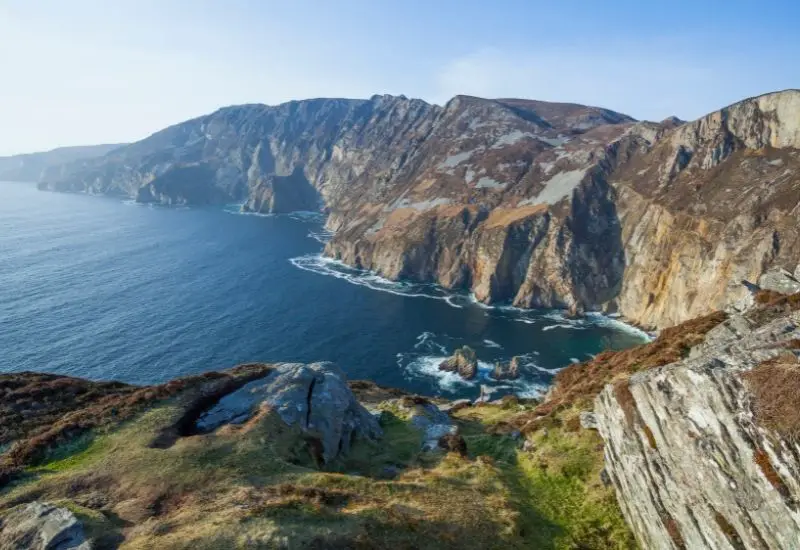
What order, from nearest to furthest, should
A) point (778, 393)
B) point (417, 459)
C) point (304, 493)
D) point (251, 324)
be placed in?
point (778, 393), point (304, 493), point (417, 459), point (251, 324)

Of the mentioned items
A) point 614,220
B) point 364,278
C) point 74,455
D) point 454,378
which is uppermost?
point 614,220

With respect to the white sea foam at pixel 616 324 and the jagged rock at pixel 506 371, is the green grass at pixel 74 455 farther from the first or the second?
the white sea foam at pixel 616 324

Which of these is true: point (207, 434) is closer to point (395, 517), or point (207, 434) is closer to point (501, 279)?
point (395, 517)

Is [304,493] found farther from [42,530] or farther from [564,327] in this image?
[564,327]

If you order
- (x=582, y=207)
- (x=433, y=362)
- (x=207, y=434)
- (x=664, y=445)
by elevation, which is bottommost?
(x=433, y=362)

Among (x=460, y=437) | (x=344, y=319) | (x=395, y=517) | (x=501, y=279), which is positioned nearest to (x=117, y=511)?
(x=395, y=517)

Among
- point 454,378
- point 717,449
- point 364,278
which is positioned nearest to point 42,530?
point 717,449
